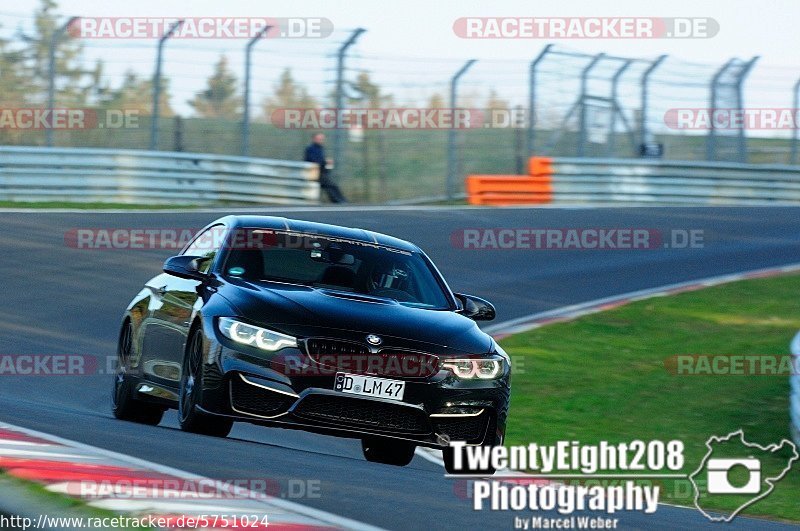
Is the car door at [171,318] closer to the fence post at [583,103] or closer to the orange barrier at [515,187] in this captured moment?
the orange barrier at [515,187]

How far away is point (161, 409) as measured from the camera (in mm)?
9227

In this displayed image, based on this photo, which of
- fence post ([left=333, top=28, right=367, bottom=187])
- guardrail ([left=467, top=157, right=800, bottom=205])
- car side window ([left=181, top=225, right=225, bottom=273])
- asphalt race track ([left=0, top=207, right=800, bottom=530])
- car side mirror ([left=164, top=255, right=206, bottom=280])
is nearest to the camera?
asphalt race track ([left=0, top=207, right=800, bottom=530])

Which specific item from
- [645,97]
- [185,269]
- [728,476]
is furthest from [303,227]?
[645,97]

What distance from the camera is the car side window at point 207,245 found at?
28.7 ft

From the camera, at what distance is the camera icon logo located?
9148 millimetres

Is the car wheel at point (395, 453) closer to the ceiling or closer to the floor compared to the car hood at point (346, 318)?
closer to the floor

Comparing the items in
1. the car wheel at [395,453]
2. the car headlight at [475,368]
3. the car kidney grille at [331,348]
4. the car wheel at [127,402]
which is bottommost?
the car wheel at [395,453]

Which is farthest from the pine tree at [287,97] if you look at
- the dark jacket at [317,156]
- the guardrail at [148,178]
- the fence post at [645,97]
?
the fence post at [645,97]

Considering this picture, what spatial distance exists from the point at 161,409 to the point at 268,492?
373cm

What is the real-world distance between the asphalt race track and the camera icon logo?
141 cm

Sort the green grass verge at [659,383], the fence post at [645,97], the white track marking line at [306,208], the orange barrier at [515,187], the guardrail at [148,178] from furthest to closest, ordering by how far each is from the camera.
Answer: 1. the fence post at [645,97]
2. the orange barrier at [515,187]
3. the guardrail at [148,178]
4. the white track marking line at [306,208]
5. the green grass verge at [659,383]

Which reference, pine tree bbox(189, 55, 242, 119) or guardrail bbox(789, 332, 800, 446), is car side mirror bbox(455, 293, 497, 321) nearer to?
guardrail bbox(789, 332, 800, 446)

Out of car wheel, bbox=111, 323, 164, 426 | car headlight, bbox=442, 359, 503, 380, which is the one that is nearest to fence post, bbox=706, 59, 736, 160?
car wheel, bbox=111, 323, 164, 426

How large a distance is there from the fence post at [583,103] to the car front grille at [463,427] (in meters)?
19.0
